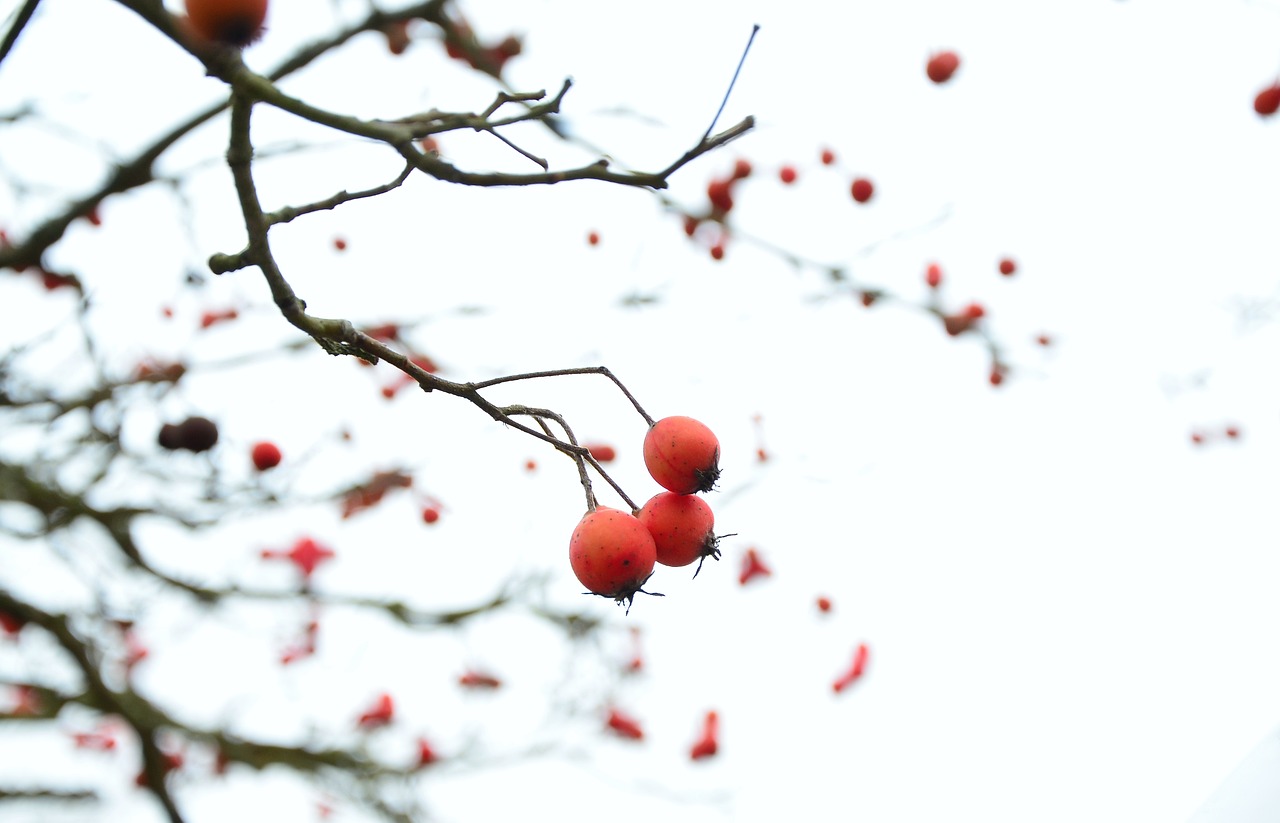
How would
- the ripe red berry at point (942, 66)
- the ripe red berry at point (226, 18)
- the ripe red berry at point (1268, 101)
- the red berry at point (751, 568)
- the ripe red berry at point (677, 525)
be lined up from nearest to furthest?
the ripe red berry at point (226, 18)
the ripe red berry at point (677, 525)
the ripe red berry at point (1268, 101)
the ripe red berry at point (942, 66)
the red berry at point (751, 568)

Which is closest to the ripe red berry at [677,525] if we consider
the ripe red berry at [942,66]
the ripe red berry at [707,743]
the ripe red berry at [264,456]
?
the ripe red berry at [264,456]

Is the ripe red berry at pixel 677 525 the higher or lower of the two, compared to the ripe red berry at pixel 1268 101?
lower

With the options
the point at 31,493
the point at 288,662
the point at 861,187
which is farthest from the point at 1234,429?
the point at 31,493

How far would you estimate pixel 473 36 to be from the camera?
Answer: 10.2 feet

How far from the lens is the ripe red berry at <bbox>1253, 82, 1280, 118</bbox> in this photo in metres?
3.86

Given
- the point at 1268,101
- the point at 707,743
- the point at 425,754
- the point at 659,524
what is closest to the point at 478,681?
the point at 425,754

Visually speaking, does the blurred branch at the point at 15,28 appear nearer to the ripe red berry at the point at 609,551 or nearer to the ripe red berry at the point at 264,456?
the ripe red berry at the point at 609,551

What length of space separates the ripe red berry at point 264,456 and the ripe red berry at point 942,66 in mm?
3889

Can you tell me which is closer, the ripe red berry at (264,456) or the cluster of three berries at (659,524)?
the cluster of three berries at (659,524)

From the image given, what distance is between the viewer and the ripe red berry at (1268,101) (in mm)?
3864

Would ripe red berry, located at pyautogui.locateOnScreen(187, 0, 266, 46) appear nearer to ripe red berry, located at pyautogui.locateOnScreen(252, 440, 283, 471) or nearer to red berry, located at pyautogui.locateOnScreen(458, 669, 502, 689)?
ripe red berry, located at pyautogui.locateOnScreen(252, 440, 283, 471)

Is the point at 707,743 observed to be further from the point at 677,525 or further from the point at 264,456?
the point at 677,525

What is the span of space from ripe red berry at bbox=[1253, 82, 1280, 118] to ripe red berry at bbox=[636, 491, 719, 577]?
13.4 ft

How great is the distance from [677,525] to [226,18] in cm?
100
